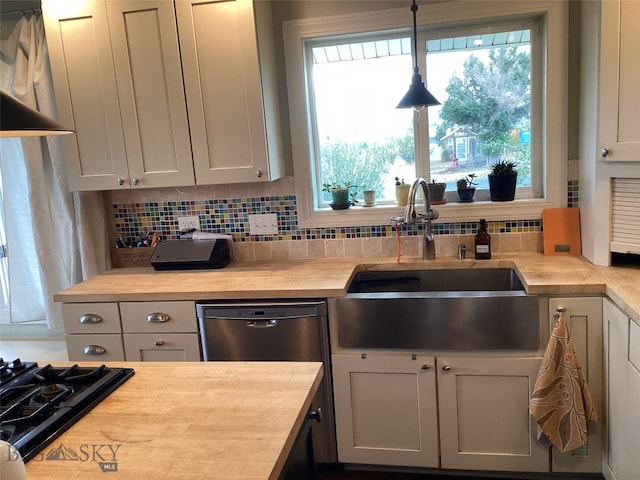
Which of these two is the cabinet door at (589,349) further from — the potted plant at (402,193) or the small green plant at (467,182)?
the potted plant at (402,193)

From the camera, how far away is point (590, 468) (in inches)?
81.4

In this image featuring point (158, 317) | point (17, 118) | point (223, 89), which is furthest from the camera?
point (223, 89)

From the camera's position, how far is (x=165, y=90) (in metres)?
2.49

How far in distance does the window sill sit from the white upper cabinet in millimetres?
384

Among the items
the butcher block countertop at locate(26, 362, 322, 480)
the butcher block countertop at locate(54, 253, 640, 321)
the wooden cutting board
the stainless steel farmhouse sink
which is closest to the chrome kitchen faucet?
the butcher block countertop at locate(54, 253, 640, 321)

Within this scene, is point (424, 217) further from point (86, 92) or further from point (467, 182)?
point (86, 92)

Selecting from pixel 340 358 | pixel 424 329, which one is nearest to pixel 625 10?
pixel 424 329

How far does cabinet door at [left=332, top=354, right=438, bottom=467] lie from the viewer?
2.15 meters

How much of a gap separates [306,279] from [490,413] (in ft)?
3.18

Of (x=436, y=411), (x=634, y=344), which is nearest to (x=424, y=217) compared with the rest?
(x=436, y=411)

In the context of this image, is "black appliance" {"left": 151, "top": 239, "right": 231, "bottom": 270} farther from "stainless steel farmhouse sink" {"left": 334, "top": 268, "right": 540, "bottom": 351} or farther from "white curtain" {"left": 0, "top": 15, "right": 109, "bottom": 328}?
"stainless steel farmhouse sink" {"left": 334, "top": 268, "right": 540, "bottom": 351}

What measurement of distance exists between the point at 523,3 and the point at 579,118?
0.61m

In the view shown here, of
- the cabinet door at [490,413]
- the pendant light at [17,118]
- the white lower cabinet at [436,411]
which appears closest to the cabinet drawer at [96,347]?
the white lower cabinet at [436,411]

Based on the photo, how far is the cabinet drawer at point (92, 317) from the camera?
2383 mm
